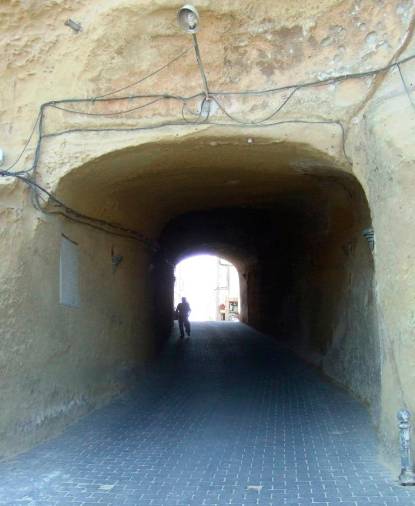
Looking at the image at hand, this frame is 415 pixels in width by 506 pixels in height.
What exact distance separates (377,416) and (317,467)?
1850 mm

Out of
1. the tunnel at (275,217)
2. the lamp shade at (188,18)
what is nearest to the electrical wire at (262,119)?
the tunnel at (275,217)

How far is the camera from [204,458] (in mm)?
6332

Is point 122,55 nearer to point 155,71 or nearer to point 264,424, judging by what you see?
point 155,71

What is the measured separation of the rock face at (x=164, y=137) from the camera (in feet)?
20.3

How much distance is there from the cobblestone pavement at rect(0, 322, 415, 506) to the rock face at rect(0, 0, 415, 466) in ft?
1.62

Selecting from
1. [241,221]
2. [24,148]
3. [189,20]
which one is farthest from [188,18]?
[241,221]

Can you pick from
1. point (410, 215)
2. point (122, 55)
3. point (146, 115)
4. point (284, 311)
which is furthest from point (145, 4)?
point (284, 311)

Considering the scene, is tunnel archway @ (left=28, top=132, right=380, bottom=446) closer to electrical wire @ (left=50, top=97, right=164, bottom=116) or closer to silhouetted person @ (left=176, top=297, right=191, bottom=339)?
electrical wire @ (left=50, top=97, right=164, bottom=116)

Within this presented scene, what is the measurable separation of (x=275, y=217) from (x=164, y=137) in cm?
749

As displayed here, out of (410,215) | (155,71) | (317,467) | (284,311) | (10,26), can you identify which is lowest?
(317,467)

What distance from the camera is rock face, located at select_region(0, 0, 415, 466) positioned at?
20.3ft

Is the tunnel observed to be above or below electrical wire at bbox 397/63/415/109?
below

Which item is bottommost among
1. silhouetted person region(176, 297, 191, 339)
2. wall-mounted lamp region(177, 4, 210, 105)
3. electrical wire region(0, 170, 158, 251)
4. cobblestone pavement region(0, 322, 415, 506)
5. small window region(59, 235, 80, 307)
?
cobblestone pavement region(0, 322, 415, 506)

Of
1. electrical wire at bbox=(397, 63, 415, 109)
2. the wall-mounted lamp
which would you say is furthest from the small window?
electrical wire at bbox=(397, 63, 415, 109)
